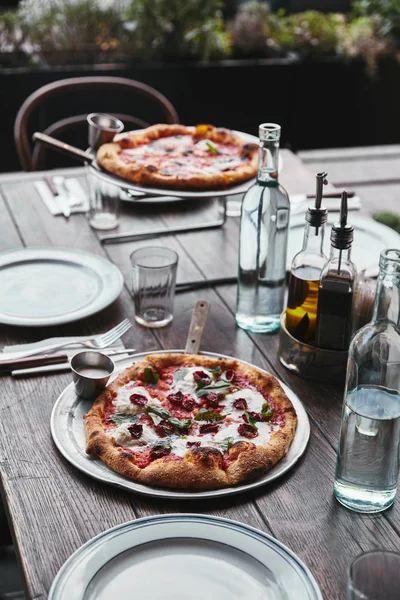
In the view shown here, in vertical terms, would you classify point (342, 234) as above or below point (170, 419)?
above

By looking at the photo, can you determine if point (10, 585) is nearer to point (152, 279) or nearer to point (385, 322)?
point (152, 279)

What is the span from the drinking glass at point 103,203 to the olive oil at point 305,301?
0.77 m

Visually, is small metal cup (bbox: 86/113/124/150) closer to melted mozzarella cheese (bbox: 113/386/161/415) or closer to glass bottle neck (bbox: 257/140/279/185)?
glass bottle neck (bbox: 257/140/279/185)

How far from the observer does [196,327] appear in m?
1.61

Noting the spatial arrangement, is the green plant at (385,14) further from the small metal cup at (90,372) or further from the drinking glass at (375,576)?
the drinking glass at (375,576)

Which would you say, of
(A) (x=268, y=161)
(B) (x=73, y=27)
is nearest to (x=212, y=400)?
(A) (x=268, y=161)

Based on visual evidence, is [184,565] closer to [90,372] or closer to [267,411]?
[267,411]

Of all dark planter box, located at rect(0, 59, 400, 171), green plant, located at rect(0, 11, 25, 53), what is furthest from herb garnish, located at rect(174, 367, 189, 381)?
green plant, located at rect(0, 11, 25, 53)

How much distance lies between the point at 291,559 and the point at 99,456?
0.34 metres

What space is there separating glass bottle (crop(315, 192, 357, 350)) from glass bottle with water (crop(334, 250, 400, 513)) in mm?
254

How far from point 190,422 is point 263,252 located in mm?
472

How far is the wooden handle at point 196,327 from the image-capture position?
156 centimetres

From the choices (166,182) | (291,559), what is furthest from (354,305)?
(166,182)

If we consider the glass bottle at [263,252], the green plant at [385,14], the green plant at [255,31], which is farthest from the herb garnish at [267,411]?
the green plant at [385,14]
